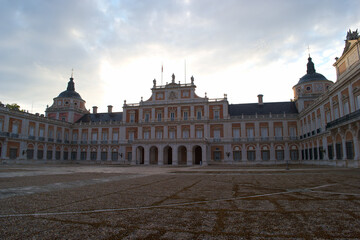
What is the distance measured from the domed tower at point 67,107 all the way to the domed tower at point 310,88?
47075 millimetres

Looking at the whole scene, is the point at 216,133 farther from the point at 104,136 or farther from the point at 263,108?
the point at 104,136

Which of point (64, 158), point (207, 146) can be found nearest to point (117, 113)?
point (64, 158)

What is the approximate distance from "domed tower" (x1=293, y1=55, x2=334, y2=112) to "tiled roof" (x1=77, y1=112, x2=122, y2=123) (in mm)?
37535

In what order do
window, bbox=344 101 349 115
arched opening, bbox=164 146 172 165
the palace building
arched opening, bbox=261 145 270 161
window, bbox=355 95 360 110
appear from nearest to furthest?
1. window, bbox=355 95 360 110
2. window, bbox=344 101 349 115
3. the palace building
4. arched opening, bbox=261 145 270 161
5. arched opening, bbox=164 146 172 165

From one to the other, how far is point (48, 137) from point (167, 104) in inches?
948

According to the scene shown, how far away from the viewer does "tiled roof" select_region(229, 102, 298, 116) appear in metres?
47.3

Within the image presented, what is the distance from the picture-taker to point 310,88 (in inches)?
1766

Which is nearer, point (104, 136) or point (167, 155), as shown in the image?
point (167, 155)

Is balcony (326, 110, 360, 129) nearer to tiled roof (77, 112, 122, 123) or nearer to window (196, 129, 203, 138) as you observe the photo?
window (196, 129, 203, 138)

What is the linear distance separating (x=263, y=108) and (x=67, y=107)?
4255 centimetres

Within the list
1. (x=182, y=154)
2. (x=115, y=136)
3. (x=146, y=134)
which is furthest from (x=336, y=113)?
(x=115, y=136)

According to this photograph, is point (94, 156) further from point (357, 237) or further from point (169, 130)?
point (357, 237)

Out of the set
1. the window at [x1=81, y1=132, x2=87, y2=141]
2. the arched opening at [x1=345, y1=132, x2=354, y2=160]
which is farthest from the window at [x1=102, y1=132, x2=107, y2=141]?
the arched opening at [x1=345, y1=132, x2=354, y2=160]

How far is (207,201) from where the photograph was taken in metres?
6.35
